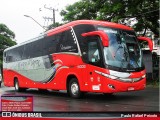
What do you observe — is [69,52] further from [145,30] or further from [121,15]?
[145,30]

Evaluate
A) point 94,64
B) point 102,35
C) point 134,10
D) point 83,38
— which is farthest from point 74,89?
point 134,10

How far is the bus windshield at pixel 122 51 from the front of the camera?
8.09 m

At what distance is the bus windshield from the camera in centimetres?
809

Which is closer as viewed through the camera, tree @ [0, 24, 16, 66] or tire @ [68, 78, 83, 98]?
tree @ [0, 24, 16, 66]

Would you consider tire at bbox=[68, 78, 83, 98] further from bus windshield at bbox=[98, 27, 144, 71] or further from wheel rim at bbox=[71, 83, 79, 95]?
bus windshield at bbox=[98, 27, 144, 71]

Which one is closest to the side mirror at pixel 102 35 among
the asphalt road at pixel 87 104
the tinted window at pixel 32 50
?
the asphalt road at pixel 87 104

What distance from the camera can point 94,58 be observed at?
8.90 m

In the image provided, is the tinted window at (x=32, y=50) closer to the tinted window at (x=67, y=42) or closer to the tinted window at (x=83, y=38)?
the tinted window at (x=67, y=42)

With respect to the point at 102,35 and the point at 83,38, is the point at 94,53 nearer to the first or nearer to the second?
the point at 83,38

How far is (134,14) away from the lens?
1482cm

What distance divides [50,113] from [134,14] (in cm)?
1219

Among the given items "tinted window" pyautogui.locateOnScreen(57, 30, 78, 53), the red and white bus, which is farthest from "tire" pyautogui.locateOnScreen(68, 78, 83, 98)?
"tinted window" pyautogui.locateOnScreen(57, 30, 78, 53)

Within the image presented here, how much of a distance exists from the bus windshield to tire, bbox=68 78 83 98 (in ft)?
4.37

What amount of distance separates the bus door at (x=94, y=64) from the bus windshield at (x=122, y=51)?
0.75ft
